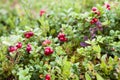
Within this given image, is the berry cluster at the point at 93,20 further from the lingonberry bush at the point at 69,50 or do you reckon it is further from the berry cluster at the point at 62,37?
the berry cluster at the point at 62,37

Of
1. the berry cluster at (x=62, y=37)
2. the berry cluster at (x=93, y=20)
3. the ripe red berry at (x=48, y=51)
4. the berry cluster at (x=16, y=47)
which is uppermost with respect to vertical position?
the berry cluster at (x=93, y=20)

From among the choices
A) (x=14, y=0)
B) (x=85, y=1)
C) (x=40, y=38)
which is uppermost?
(x=14, y=0)

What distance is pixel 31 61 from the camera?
6.91 ft

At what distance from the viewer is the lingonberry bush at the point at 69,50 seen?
1910 millimetres

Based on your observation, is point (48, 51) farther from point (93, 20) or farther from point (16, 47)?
point (93, 20)

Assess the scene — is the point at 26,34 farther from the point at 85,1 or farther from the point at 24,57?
the point at 85,1

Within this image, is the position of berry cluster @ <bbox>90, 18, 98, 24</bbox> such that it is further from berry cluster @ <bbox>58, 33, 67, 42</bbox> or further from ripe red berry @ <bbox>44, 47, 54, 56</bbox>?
ripe red berry @ <bbox>44, 47, 54, 56</bbox>

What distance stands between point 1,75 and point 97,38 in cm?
80

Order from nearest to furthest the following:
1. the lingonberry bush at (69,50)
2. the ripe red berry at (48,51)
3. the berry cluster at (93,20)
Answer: the lingonberry bush at (69,50) → the ripe red berry at (48,51) → the berry cluster at (93,20)

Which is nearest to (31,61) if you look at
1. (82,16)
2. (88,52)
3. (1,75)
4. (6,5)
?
(1,75)

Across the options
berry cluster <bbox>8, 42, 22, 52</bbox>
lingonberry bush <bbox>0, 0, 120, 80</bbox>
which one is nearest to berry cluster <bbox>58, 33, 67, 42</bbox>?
lingonberry bush <bbox>0, 0, 120, 80</bbox>

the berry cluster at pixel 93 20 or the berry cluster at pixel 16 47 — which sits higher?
the berry cluster at pixel 93 20

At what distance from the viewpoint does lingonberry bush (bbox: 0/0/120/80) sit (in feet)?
6.27

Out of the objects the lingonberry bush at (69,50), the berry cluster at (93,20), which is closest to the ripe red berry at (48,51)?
the lingonberry bush at (69,50)
